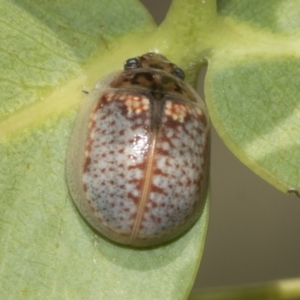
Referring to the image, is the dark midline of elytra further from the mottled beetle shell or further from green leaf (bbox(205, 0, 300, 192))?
green leaf (bbox(205, 0, 300, 192))

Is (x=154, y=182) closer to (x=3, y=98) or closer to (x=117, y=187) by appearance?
(x=117, y=187)

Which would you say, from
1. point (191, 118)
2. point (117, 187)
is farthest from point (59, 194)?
point (191, 118)

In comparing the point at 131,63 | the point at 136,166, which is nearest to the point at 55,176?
the point at 136,166

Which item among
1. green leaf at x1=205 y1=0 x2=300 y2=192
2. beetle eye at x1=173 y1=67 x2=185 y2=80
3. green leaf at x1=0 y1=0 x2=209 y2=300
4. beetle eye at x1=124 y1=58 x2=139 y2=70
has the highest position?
green leaf at x1=205 y1=0 x2=300 y2=192

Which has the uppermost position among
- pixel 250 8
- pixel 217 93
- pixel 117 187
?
pixel 250 8

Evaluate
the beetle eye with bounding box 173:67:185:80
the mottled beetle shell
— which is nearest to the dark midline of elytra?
the mottled beetle shell

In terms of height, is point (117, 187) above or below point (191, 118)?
below

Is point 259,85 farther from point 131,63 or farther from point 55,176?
point 55,176
